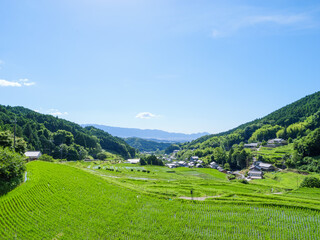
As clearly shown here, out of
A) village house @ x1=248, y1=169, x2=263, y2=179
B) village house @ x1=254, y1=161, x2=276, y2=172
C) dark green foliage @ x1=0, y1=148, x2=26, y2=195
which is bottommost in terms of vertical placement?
village house @ x1=248, y1=169, x2=263, y2=179

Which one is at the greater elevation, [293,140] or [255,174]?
[293,140]

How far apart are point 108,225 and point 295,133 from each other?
131779mm

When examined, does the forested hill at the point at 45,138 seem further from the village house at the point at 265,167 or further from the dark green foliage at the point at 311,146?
the dark green foliage at the point at 311,146

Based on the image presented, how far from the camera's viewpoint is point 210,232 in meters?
21.4

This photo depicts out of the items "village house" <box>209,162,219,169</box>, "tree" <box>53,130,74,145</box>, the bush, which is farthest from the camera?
"tree" <box>53,130,74,145</box>

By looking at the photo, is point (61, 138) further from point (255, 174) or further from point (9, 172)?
point (255, 174)

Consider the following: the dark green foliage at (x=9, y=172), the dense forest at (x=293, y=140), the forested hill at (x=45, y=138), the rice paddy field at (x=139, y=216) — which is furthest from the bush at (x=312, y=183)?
the forested hill at (x=45, y=138)

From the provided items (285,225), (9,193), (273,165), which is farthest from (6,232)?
(273,165)

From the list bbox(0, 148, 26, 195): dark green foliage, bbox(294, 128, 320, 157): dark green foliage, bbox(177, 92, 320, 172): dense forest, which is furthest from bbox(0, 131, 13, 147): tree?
bbox(294, 128, 320, 157): dark green foliage

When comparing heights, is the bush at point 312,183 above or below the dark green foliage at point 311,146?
below

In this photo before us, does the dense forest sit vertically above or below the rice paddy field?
above

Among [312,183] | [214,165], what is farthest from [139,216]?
[214,165]

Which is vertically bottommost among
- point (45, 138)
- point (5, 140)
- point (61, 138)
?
point (61, 138)

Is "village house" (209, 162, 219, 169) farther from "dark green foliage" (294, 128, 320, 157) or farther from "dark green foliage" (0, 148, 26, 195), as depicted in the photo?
"dark green foliage" (0, 148, 26, 195)
